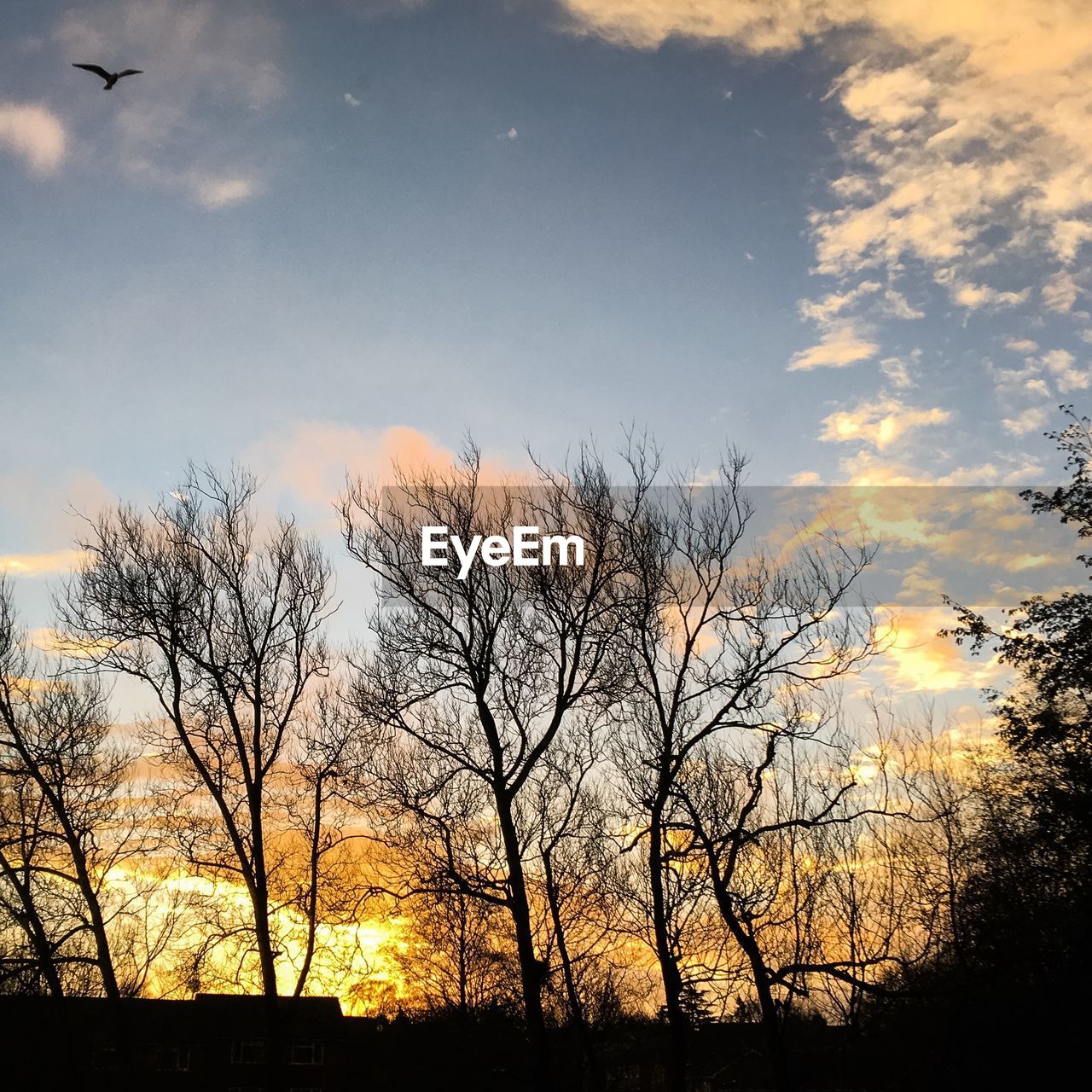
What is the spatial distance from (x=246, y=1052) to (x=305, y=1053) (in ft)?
12.5

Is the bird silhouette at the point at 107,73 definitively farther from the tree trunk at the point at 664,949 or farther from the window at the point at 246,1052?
the window at the point at 246,1052

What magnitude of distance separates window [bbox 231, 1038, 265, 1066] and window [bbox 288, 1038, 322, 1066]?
211 cm

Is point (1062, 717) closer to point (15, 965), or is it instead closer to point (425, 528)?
point (425, 528)

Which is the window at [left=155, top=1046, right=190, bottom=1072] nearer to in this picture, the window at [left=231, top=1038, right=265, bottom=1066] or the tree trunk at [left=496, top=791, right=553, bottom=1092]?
the window at [left=231, top=1038, right=265, bottom=1066]

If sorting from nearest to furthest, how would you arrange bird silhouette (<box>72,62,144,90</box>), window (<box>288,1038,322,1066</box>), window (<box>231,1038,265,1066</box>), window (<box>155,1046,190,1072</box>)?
1. bird silhouette (<box>72,62,144,90</box>)
2. window (<box>155,1046,190,1072</box>)
3. window (<box>288,1038,322,1066</box>)
4. window (<box>231,1038,265,1066</box>)

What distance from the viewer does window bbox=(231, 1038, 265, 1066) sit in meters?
55.2

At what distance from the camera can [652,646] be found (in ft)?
59.5

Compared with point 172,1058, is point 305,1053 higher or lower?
lower

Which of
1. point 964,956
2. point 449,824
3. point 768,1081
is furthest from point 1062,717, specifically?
point 768,1081

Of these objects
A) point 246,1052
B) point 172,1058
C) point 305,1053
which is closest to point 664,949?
point 305,1053

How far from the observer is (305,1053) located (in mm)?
55062

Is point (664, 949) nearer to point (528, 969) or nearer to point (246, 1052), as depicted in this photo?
point (528, 969)

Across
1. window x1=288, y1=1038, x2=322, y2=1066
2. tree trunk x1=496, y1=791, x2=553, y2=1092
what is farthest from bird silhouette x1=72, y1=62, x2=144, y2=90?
window x1=288, y1=1038, x2=322, y2=1066

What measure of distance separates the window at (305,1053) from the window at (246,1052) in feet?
6.93
